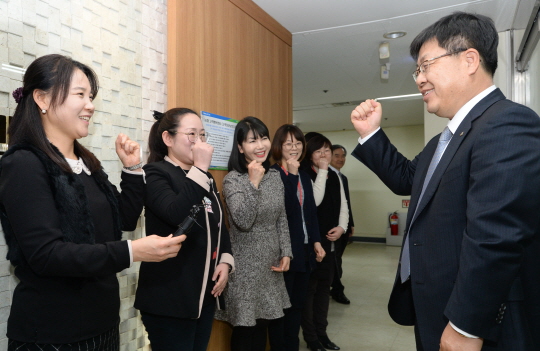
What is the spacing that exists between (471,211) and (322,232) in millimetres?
2257

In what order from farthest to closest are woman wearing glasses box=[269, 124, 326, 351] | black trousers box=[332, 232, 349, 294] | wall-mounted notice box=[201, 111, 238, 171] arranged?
black trousers box=[332, 232, 349, 294] < woman wearing glasses box=[269, 124, 326, 351] < wall-mounted notice box=[201, 111, 238, 171]

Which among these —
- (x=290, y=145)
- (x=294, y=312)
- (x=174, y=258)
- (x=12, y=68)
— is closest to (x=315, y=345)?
(x=294, y=312)

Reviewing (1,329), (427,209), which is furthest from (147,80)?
(427,209)

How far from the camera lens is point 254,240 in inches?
87.7

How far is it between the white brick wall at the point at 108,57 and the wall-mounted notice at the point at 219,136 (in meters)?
0.31

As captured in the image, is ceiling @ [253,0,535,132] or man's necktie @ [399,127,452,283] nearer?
man's necktie @ [399,127,452,283]

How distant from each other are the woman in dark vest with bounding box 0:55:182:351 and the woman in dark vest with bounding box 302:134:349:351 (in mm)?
2046

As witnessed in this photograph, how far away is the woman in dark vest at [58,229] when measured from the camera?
1.05 metres

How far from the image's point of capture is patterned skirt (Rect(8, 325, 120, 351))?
42.1 inches

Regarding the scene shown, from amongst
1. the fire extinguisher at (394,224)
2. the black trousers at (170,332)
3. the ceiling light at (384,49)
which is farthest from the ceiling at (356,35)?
the fire extinguisher at (394,224)

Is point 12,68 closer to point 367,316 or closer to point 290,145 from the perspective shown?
point 290,145

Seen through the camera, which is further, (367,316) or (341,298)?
(341,298)

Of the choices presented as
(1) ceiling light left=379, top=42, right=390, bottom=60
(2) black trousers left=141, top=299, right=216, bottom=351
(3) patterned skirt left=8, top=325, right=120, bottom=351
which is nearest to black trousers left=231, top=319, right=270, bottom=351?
(2) black trousers left=141, top=299, right=216, bottom=351

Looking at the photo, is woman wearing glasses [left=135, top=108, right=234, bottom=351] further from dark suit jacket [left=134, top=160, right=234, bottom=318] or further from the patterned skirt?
the patterned skirt
